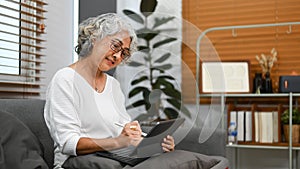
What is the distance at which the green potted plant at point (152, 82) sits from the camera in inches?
A: 60.4

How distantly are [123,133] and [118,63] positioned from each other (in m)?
0.27

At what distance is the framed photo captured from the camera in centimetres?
303

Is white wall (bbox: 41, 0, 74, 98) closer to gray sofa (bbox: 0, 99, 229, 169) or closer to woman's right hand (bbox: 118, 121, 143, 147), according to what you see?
gray sofa (bbox: 0, 99, 229, 169)

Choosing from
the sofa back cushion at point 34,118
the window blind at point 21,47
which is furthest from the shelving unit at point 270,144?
the sofa back cushion at point 34,118

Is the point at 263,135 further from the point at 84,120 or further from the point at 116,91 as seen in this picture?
the point at 84,120

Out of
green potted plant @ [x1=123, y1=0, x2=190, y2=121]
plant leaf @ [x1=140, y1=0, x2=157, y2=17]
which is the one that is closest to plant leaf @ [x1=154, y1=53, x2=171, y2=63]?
green potted plant @ [x1=123, y1=0, x2=190, y2=121]

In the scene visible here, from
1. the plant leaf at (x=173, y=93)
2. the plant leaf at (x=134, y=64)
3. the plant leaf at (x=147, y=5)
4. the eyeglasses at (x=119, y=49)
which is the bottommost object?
the plant leaf at (x=173, y=93)

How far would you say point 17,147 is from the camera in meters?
1.30

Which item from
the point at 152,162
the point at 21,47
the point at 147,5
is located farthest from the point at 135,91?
the point at 147,5

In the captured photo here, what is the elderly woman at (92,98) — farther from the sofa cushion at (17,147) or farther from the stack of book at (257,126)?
the stack of book at (257,126)

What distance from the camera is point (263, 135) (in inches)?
116

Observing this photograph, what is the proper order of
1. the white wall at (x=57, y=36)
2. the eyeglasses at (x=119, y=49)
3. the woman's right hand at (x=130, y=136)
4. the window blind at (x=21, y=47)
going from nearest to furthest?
1. the woman's right hand at (x=130, y=136)
2. the eyeglasses at (x=119, y=49)
3. the window blind at (x=21, y=47)
4. the white wall at (x=57, y=36)

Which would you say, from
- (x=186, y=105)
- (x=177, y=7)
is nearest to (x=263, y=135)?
(x=177, y=7)

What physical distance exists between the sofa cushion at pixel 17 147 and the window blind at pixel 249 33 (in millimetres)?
1780
